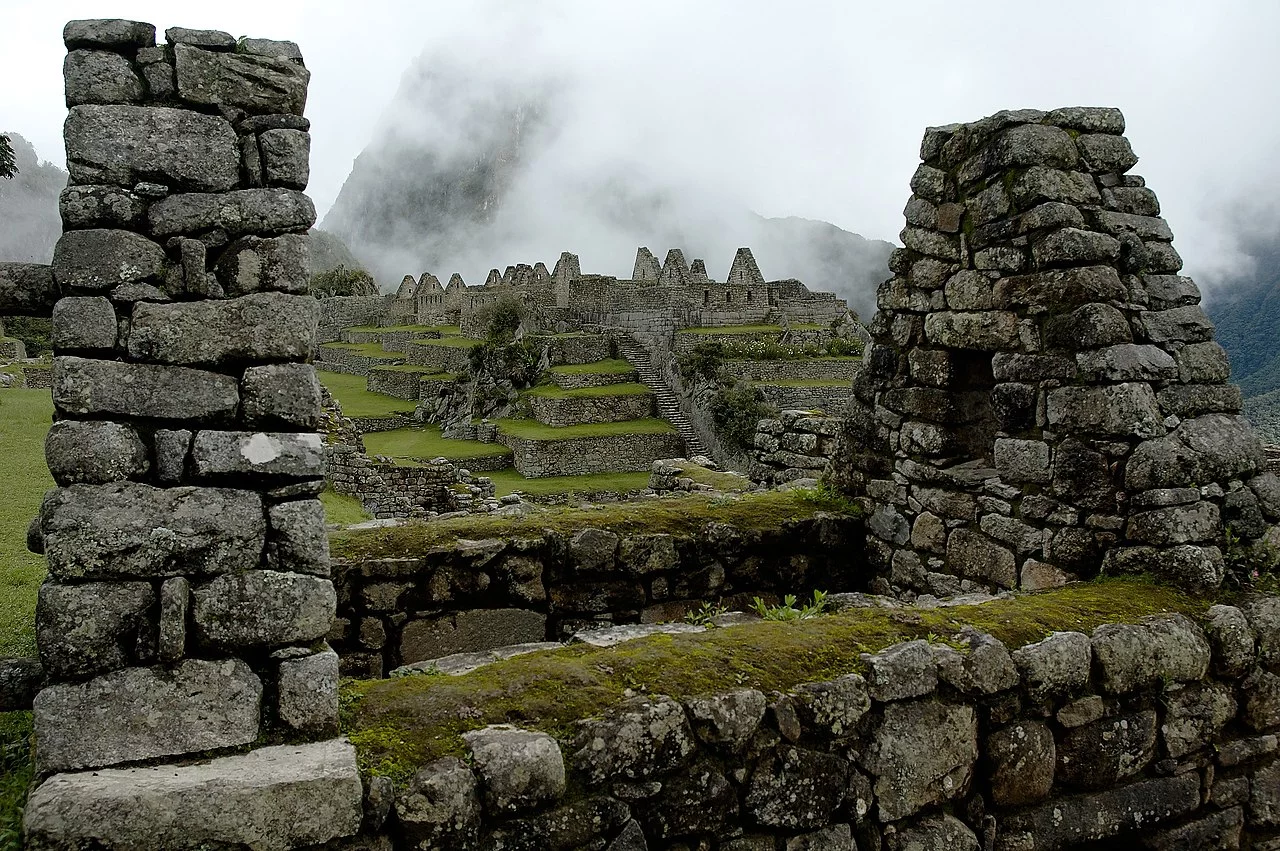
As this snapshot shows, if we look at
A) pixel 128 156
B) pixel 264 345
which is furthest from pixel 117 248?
pixel 264 345

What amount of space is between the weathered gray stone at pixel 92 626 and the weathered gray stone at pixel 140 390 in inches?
24.0

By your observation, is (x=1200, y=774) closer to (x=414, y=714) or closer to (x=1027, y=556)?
(x=1027, y=556)

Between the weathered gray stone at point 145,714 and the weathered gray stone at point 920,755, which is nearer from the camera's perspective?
the weathered gray stone at point 145,714

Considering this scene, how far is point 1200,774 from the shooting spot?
186 inches

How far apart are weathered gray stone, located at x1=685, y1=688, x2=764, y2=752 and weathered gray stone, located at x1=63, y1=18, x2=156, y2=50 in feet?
10.6

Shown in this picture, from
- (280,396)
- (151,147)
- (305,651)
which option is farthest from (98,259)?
(305,651)

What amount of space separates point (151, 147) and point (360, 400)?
45.6 m

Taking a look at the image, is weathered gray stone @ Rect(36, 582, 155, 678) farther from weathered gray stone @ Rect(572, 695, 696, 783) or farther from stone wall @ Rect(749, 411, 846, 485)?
stone wall @ Rect(749, 411, 846, 485)

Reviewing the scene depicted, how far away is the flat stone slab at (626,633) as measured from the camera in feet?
15.6

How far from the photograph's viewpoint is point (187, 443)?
3426 millimetres

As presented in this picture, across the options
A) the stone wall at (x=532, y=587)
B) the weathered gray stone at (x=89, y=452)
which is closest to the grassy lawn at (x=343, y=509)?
the stone wall at (x=532, y=587)

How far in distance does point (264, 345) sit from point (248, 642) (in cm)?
107

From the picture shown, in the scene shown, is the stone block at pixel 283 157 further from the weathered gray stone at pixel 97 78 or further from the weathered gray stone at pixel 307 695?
the weathered gray stone at pixel 307 695

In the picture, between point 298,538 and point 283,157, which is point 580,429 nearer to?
point 283,157
